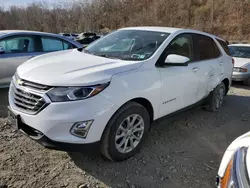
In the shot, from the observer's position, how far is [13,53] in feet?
17.8

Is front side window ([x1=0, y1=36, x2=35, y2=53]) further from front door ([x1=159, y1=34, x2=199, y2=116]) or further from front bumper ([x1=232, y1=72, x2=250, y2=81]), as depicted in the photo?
front bumper ([x1=232, y1=72, x2=250, y2=81])

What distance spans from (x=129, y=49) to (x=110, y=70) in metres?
0.86

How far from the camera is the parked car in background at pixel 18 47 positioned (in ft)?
17.4

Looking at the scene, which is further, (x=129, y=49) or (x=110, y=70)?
(x=129, y=49)

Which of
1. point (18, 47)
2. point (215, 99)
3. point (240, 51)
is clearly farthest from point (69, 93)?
point (240, 51)

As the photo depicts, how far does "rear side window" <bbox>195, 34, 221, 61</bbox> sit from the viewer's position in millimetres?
4273

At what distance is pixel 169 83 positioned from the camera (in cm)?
347

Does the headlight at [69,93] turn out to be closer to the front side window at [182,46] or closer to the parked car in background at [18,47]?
the front side window at [182,46]

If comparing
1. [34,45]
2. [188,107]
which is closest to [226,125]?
[188,107]

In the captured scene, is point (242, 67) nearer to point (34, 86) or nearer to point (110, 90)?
point (110, 90)

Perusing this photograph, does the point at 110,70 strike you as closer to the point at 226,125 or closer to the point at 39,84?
the point at 39,84

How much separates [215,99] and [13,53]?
14.1 feet

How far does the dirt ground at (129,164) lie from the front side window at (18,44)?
1956mm

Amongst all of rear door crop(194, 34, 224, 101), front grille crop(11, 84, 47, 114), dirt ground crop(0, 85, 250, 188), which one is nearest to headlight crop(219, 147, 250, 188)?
dirt ground crop(0, 85, 250, 188)
